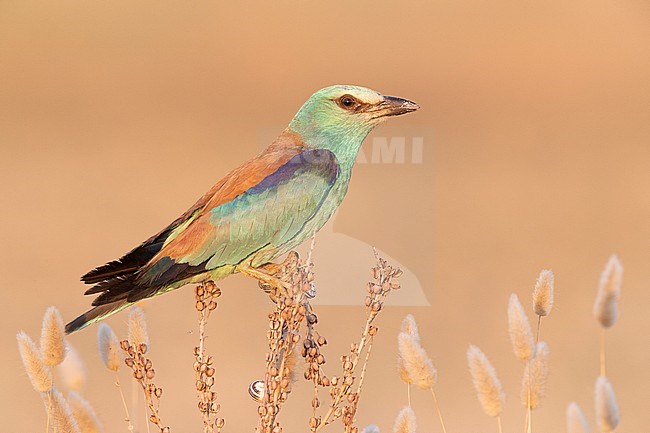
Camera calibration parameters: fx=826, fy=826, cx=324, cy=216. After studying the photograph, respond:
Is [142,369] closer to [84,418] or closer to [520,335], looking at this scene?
[84,418]

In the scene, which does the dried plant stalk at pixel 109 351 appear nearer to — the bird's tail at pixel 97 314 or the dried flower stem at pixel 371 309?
the bird's tail at pixel 97 314

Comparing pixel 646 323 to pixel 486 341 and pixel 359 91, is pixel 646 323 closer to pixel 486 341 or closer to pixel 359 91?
pixel 486 341

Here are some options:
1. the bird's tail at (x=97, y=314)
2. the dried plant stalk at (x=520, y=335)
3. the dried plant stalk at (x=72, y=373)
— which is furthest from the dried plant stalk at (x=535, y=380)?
the dried plant stalk at (x=72, y=373)

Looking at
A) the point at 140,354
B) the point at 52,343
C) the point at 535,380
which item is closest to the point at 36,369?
the point at 52,343

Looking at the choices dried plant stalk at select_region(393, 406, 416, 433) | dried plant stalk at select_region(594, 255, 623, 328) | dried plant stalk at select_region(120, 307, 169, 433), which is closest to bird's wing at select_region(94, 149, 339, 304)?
dried plant stalk at select_region(120, 307, 169, 433)

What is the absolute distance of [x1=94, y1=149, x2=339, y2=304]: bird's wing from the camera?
130 cm

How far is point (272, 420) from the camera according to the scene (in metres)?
1.16

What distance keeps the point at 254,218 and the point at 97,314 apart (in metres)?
0.28

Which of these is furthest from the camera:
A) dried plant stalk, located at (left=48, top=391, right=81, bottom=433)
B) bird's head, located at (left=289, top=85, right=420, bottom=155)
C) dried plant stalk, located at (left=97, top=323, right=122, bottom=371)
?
bird's head, located at (left=289, top=85, right=420, bottom=155)

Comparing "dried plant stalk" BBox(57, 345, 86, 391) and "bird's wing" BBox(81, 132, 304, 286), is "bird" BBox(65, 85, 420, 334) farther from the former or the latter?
"dried plant stalk" BBox(57, 345, 86, 391)

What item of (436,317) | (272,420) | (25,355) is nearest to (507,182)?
(436,317)

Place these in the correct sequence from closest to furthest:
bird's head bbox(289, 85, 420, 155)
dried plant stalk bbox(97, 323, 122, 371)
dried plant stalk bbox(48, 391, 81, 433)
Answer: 1. dried plant stalk bbox(48, 391, 81, 433)
2. dried plant stalk bbox(97, 323, 122, 371)
3. bird's head bbox(289, 85, 420, 155)

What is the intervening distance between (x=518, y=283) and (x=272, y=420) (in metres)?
1.27

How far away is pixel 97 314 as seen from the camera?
1.26 meters
